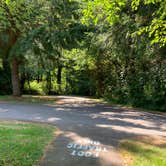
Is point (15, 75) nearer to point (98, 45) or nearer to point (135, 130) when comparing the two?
point (98, 45)

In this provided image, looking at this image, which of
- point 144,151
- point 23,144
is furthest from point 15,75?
point 144,151

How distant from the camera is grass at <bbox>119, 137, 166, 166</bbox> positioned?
599 cm

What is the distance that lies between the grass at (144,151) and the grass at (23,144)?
1966 mm

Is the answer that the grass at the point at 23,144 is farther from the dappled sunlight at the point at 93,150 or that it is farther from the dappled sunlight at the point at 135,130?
the dappled sunlight at the point at 135,130

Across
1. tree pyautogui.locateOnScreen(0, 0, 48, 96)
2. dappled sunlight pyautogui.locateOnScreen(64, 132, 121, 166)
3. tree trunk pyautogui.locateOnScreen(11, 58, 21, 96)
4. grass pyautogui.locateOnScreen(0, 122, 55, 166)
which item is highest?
tree pyautogui.locateOnScreen(0, 0, 48, 96)

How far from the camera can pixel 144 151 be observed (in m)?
6.83

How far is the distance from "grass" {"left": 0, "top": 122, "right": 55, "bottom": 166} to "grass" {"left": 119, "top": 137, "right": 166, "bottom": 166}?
1.97 meters

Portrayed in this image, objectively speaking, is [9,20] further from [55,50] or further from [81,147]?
[81,147]

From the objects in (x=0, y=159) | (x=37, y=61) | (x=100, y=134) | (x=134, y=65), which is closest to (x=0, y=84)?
(x=37, y=61)

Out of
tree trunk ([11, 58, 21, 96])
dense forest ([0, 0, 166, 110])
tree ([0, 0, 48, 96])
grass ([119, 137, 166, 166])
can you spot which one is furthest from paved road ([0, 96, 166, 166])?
tree trunk ([11, 58, 21, 96])

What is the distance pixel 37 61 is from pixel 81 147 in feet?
46.0

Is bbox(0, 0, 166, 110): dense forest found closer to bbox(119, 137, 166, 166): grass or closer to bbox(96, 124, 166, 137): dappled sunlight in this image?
bbox(96, 124, 166, 137): dappled sunlight

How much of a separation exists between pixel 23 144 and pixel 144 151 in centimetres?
297

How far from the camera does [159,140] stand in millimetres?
8367
